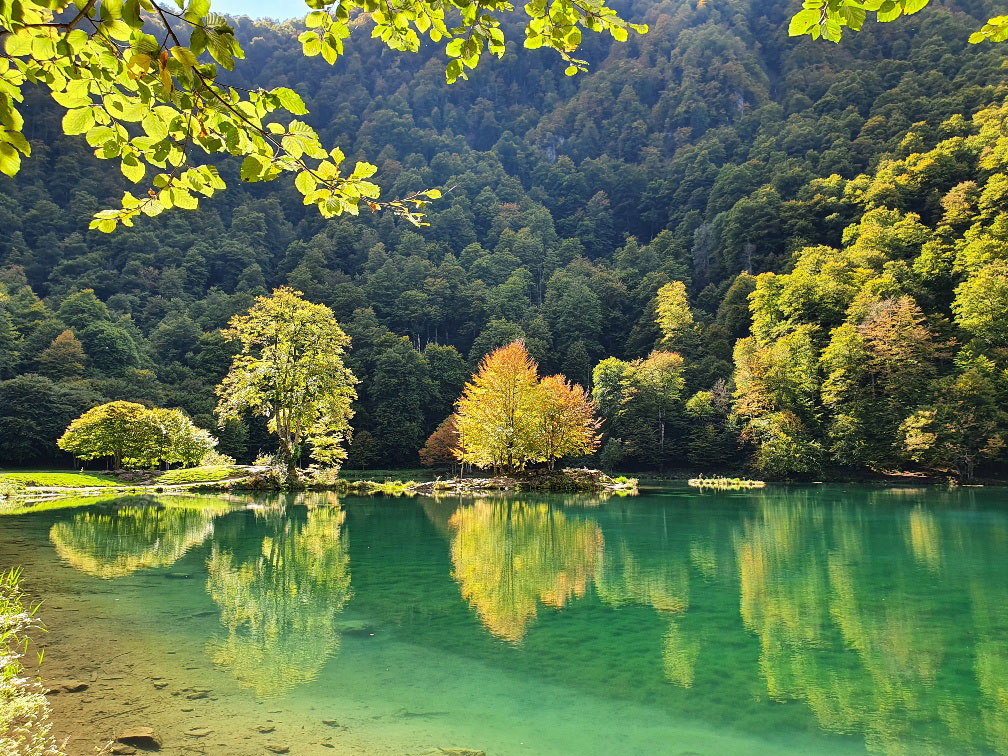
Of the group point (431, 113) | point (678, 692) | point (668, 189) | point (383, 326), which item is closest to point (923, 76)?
point (668, 189)

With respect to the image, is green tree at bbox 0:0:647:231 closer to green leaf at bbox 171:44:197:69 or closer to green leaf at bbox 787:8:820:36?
green leaf at bbox 171:44:197:69

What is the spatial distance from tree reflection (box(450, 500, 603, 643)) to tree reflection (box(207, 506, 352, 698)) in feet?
5.73

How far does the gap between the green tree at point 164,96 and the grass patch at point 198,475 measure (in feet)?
105

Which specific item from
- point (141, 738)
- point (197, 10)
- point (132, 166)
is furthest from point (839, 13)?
point (141, 738)

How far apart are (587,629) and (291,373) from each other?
24480 millimetres

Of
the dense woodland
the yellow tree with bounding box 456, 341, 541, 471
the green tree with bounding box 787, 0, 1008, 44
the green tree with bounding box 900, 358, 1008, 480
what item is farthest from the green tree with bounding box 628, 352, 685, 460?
the green tree with bounding box 787, 0, 1008, 44

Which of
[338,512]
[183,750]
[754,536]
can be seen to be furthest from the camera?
[338,512]

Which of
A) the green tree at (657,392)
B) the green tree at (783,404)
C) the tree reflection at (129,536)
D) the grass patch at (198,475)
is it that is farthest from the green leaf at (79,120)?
the green tree at (657,392)

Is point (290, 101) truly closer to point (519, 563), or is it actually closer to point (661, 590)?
point (661, 590)

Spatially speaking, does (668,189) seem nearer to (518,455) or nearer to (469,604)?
(518,455)

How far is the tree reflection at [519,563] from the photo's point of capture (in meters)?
6.91

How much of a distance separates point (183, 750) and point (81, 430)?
3609 centimetres

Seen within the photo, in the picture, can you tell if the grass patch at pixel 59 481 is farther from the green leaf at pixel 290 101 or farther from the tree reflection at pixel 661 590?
the green leaf at pixel 290 101

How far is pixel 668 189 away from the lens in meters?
88.8
